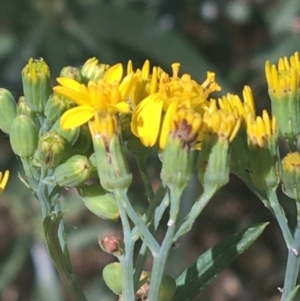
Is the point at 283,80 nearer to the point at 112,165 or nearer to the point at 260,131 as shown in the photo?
the point at 260,131

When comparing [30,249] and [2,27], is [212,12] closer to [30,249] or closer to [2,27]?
[2,27]

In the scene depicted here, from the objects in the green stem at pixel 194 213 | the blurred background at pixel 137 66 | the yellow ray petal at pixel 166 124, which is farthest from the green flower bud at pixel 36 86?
the blurred background at pixel 137 66

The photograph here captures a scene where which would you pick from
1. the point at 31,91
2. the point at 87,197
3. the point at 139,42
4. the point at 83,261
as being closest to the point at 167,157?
the point at 87,197

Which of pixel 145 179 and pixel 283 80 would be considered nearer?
pixel 145 179

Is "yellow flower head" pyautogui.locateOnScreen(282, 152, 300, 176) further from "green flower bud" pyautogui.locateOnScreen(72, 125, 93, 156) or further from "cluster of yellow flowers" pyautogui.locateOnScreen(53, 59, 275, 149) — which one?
"green flower bud" pyautogui.locateOnScreen(72, 125, 93, 156)

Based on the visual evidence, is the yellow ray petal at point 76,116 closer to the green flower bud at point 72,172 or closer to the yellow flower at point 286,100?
the green flower bud at point 72,172

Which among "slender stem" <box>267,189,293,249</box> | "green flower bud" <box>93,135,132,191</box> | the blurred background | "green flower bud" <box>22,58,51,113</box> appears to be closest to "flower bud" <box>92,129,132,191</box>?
"green flower bud" <box>93,135,132,191</box>

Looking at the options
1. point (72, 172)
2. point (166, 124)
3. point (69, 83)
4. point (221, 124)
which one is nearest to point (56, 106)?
point (69, 83)
